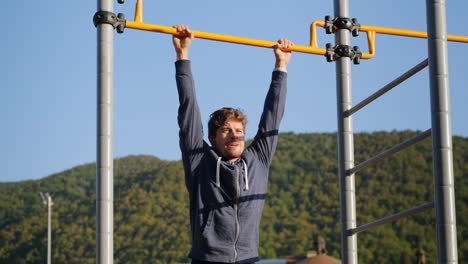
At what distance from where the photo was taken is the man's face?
356 centimetres

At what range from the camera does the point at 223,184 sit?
3.50 m

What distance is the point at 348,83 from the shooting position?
4.63 meters

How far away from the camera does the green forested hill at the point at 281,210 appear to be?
48.8 meters

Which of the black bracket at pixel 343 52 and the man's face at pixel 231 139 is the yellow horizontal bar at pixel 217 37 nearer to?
the black bracket at pixel 343 52

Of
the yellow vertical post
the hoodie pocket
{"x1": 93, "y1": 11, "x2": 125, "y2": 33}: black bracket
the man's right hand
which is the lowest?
the hoodie pocket

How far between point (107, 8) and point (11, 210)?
55.7m

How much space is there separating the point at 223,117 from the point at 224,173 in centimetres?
27

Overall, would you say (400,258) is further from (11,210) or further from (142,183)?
(11,210)

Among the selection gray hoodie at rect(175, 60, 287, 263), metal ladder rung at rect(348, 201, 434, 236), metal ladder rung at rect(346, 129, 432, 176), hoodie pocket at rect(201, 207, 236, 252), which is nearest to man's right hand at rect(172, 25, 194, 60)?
gray hoodie at rect(175, 60, 287, 263)

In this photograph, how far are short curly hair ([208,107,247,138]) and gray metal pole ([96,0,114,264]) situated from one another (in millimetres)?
566

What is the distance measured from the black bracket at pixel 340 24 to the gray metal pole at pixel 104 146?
53.6 inches

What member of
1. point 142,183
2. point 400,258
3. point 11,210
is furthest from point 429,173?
point 11,210

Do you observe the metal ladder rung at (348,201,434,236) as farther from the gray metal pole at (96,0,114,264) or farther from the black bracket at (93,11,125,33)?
the black bracket at (93,11,125,33)

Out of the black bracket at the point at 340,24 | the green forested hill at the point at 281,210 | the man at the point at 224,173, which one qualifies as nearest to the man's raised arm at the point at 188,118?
the man at the point at 224,173
